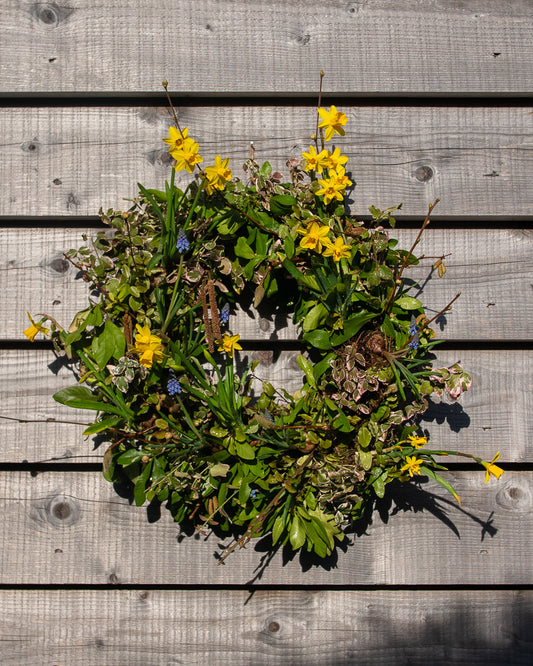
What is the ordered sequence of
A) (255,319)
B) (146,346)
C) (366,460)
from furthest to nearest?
1. (255,319)
2. (366,460)
3. (146,346)

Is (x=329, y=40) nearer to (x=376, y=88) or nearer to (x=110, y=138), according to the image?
(x=376, y=88)

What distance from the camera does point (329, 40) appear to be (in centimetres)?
140

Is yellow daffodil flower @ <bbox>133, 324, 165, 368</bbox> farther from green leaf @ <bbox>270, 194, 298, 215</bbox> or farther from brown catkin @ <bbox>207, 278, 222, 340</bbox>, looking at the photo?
green leaf @ <bbox>270, 194, 298, 215</bbox>

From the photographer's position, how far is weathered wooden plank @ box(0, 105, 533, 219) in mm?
1394

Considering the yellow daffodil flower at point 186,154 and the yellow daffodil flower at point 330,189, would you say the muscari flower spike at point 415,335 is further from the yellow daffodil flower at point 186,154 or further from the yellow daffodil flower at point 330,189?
the yellow daffodil flower at point 186,154

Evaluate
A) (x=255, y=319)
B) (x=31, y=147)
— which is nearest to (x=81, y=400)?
(x=255, y=319)

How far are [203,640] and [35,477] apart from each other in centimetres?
62

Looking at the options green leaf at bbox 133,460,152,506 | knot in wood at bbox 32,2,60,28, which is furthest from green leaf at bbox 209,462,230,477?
knot in wood at bbox 32,2,60,28

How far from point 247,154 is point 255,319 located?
17.1 inches

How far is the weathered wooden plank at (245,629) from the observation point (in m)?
1.40

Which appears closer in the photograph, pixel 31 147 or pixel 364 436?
pixel 364 436

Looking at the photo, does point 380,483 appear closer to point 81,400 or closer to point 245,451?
point 245,451

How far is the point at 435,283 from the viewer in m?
1.40

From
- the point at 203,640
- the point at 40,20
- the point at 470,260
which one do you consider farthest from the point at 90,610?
the point at 40,20
